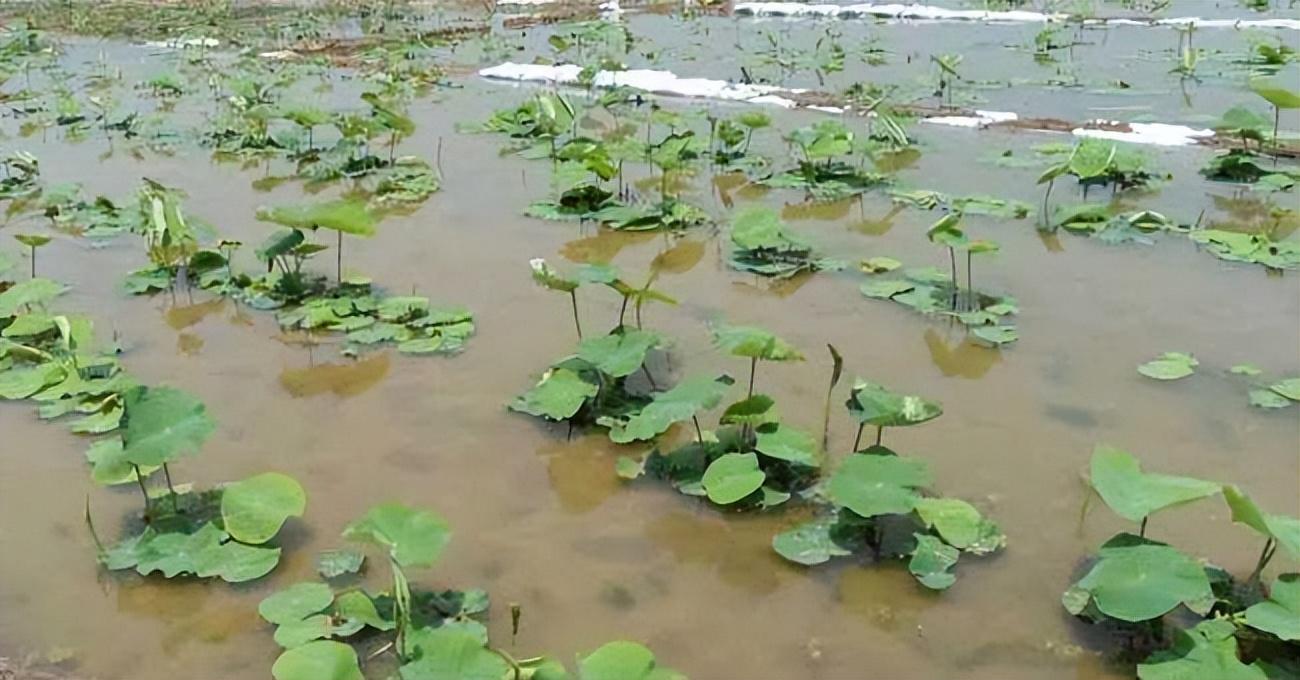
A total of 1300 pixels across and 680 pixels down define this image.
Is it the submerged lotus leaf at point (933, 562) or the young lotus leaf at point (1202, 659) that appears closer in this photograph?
the young lotus leaf at point (1202, 659)

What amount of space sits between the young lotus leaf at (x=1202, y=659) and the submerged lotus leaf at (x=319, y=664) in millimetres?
1528

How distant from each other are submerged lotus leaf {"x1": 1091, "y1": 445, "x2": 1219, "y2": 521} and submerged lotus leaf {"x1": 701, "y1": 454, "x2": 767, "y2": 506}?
0.80 meters

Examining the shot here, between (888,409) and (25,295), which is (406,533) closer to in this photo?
(888,409)

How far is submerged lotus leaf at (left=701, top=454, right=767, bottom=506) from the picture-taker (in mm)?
2652

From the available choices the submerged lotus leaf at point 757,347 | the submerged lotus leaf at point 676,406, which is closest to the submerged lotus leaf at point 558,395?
the submerged lotus leaf at point 676,406

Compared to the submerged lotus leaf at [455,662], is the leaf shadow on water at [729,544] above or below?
below

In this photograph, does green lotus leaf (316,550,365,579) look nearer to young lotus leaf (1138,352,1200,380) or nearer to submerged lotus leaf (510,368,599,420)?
submerged lotus leaf (510,368,599,420)

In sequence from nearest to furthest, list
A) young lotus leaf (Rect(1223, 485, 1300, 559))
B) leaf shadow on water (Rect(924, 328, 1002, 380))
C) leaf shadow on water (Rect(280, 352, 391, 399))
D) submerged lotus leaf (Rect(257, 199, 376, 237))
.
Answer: young lotus leaf (Rect(1223, 485, 1300, 559)) → leaf shadow on water (Rect(924, 328, 1002, 380)) → leaf shadow on water (Rect(280, 352, 391, 399)) → submerged lotus leaf (Rect(257, 199, 376, 237))

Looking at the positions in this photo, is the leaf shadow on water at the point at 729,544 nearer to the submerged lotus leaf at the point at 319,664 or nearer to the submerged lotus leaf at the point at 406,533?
the submerged lotus leaf at the point at 406,533

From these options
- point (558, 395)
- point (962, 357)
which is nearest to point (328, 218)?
point (558, 395)

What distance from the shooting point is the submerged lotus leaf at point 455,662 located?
2002 millimetres

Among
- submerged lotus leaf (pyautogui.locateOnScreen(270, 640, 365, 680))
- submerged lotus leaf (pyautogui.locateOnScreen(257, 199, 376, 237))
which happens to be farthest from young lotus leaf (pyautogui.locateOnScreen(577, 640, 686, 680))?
submerged lotus leaf (pyautogui.locateOnScreen(257, 199, 376, 237))

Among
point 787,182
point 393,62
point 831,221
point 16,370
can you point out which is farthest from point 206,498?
point 393,62

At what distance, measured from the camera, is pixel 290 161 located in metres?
6.34
